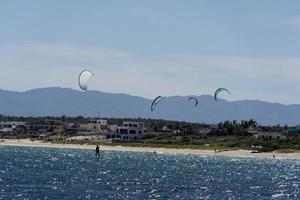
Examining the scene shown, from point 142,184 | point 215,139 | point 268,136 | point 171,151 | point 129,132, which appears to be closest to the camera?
point 142,184

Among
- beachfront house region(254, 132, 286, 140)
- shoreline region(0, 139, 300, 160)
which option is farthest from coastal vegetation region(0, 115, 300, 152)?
shoreline region(0, 139, 300, 160)

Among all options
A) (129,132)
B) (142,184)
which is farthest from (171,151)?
(142,184)

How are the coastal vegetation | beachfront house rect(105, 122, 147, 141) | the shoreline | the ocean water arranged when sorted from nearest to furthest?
the ocean water, the shoreline, the coastal vegetation, beachfront house rect(105, 122, 147, 141)

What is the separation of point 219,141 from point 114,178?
8815cm

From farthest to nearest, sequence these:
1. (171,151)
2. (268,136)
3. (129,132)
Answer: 1. (129,132)
2. (268,136)
3. (171,151)

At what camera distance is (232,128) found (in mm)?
166000

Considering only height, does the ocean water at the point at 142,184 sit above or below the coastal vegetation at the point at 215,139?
below

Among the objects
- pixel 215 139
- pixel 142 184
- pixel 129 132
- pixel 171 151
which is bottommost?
pixel 142 184

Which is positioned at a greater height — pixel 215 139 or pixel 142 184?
pixel 215 139

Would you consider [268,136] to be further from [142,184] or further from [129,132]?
[142,184]

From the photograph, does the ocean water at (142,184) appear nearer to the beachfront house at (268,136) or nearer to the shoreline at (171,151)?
the shoreline at (171,151)

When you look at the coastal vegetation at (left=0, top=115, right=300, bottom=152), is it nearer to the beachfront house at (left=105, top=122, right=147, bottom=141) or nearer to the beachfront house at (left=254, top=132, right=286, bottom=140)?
the beachfront house at (left=254, top=132, right=286, bottom=140)

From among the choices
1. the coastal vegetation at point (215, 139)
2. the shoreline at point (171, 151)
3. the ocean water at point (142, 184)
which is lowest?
the ocean water at point (142, 184)

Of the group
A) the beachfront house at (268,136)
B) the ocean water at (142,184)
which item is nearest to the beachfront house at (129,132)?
the beachfront house at (268,136)
